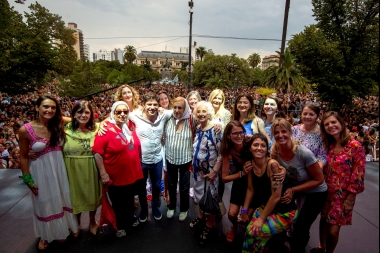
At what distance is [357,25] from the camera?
953 cm

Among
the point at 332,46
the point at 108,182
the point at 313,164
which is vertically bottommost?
the point at 108,182

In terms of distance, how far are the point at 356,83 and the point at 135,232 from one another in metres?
11.1

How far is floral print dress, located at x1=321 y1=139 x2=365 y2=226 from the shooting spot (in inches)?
81.3

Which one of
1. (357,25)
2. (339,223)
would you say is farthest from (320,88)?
(339,223)

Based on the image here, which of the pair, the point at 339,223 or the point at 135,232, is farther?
the point at 135,232

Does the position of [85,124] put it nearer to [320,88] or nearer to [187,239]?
[187,239]

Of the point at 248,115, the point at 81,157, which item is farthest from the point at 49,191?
the point at 248,115

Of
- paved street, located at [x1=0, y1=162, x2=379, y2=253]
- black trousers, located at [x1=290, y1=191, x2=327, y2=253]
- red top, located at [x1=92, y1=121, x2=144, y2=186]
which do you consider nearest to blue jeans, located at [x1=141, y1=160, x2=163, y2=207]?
red top, located at [x1=92, y1=121, x2=144, y2=186]

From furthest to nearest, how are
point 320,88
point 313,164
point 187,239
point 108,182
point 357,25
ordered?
point 320,88 < point 357,25 < point 187,239 < point 108,182 < point 313,164

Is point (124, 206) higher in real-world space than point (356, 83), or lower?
lower

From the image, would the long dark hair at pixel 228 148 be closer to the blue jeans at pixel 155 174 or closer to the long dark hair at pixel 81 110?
the blue jeans at pixel 155 174

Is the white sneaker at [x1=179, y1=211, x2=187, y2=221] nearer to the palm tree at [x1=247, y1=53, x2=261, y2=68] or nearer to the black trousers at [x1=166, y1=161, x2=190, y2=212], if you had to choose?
the black trousers at [x1=166, y1=161, x2=190, y2=212]

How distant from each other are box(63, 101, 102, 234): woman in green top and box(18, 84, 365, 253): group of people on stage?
0.01m

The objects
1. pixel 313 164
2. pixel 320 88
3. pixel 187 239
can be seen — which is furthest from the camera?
pixel 320 88
